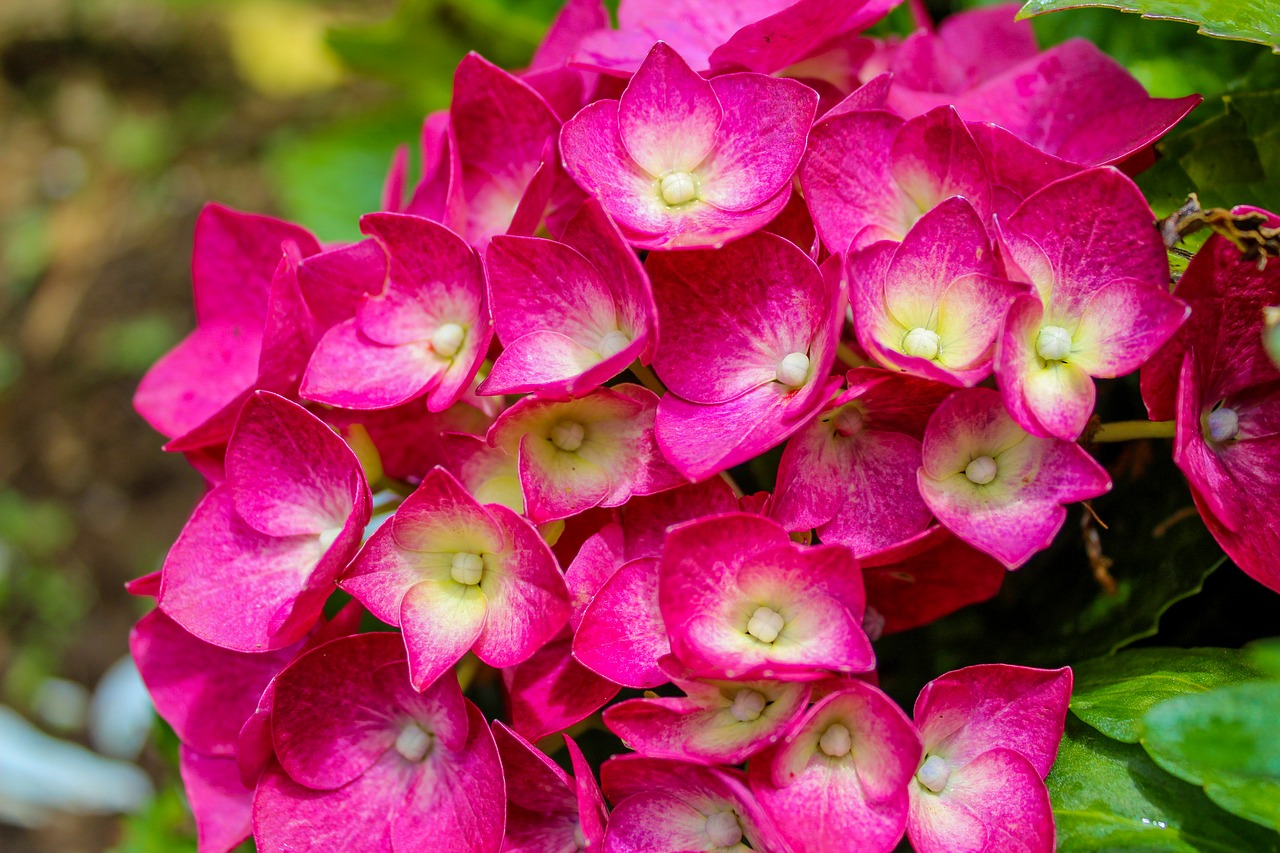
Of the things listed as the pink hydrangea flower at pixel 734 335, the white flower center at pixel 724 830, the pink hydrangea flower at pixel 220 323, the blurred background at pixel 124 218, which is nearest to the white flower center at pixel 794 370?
the pink hydrangea flower at pixel 734 335

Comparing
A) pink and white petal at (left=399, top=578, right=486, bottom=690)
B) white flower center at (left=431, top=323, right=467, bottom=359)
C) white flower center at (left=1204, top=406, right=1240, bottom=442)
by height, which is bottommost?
pink and white petal at (left=399, top=578, right=486, bottom=690)

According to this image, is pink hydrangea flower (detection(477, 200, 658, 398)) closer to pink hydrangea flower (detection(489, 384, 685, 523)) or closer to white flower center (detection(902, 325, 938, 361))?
pink hydrangea flower (detection(489, 384, 685, 523))

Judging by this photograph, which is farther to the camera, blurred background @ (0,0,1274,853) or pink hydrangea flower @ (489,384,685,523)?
blurred background @ (0,0,1274,853)

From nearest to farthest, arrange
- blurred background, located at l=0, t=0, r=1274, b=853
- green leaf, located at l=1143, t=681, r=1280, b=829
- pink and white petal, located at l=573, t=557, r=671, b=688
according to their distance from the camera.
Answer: green leaf, located at l=1143, t=681, r=1280, b=829, pink and white petal, located at l=573, t=557, r=671, b=688, blurred background, located at l=0, t=0, r=1274, b=853

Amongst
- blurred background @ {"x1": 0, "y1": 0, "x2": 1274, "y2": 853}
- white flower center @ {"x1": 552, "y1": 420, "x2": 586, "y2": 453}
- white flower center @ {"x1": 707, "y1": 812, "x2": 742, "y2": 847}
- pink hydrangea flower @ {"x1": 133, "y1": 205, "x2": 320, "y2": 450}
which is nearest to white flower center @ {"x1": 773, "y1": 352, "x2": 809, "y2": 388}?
white flower center @ {"x1": 552, "y1": 420, "x2": 586, "y2": 453}

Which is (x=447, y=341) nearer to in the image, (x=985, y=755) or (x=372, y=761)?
(x=372, y=761)

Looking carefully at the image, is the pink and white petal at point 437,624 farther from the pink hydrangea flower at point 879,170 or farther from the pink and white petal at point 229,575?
the pink hydrangea flower at point 879,170

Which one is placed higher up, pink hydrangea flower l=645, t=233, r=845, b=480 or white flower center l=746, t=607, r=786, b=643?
pink hydrangea flower l=645, t=233, r=845, b=480
